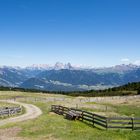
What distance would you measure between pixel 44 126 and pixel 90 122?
358 inches

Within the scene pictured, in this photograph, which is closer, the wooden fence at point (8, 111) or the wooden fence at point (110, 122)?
the wooden fence at point (110, 122)

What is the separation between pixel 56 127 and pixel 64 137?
6.90m

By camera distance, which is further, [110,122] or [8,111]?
[8,111]

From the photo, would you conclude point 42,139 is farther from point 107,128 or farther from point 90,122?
point 90,122

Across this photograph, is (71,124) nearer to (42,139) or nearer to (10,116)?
(42,139)

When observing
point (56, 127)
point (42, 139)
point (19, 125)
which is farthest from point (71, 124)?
point (42, 139)

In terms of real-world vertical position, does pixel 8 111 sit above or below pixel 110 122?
above

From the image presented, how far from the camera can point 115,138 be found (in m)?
36.2

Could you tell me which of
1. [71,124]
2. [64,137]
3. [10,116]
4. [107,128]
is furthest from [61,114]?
[64,137]

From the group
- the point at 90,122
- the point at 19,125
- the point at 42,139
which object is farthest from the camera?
the point at 90,122

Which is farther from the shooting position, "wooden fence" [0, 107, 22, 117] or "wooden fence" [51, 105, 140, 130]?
"wooden fence" [0, 107, 22, 117]

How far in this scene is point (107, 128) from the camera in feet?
140

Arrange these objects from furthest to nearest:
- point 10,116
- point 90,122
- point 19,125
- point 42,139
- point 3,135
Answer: point 10,116 < point 90,122 < point 19,125 < point 3,135 < point 42,139

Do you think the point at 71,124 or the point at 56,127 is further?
the point at 71,124
